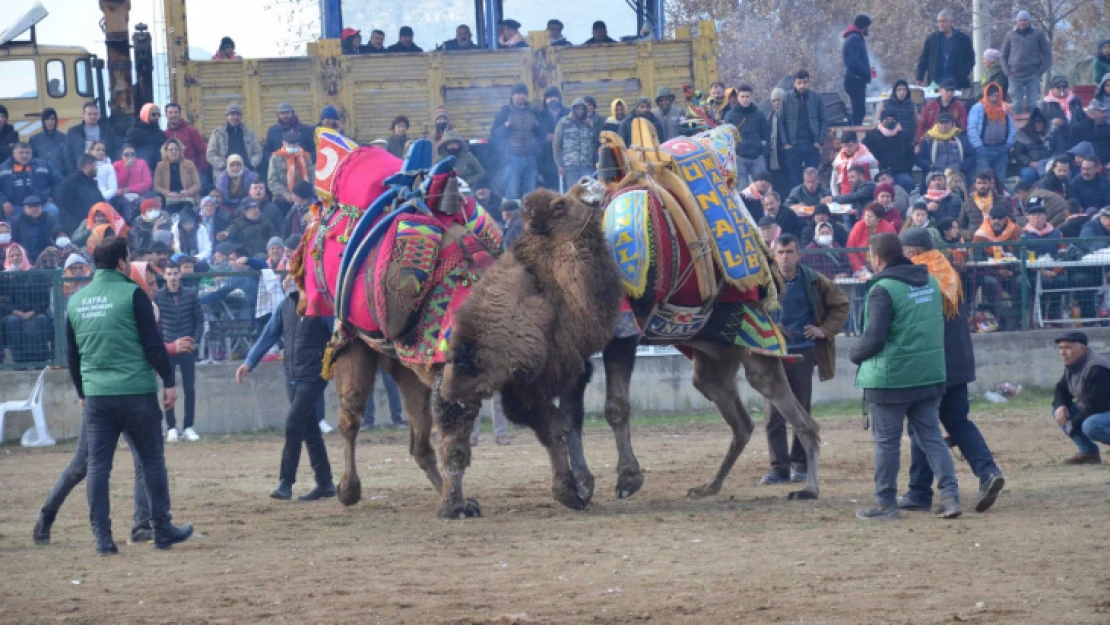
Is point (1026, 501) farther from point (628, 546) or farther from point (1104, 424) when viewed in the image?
point (628, 546)

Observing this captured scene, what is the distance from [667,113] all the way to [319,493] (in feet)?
34.0

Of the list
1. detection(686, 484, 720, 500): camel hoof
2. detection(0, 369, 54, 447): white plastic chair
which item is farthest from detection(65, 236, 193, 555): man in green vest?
detection(0, 369, 54, 447): white plastic chair

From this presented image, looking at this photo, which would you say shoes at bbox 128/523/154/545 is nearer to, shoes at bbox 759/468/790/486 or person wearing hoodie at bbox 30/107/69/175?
shoes at bbox 759/468/790/486

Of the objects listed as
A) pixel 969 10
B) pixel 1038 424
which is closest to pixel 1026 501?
pixel 1038 424

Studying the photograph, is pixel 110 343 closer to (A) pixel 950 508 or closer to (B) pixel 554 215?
(B) pixel 554 215

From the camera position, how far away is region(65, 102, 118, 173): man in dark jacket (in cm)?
2014

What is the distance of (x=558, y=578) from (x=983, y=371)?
426 inches

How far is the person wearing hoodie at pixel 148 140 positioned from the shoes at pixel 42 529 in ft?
38.0

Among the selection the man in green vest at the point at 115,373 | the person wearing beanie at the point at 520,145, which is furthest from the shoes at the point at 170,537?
the person wearing beanie at the point at 520,145

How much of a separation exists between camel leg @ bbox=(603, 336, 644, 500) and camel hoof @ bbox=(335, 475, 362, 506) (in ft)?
6.09

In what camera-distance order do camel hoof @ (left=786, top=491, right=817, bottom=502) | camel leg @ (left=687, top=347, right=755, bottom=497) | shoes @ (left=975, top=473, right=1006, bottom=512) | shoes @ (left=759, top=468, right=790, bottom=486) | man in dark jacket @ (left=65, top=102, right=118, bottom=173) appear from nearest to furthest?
shoes @ (left=975, top=473, right=1006, bottom=512) < camel hoof @ (left=786, top=491, right=817, bottom=502) < camel leg @ (left=687, top=347, right=755, bottom=497) < shoes @ (left=759, top=468, right=790, bottom=486) < man in dark jacket @ (left=65, top=102, right=118, bottom=173)

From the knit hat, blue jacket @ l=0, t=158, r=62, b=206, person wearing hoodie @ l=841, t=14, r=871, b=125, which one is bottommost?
the knit hat

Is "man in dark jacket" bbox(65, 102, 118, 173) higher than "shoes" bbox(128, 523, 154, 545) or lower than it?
higher

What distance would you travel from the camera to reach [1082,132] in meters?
21.6
